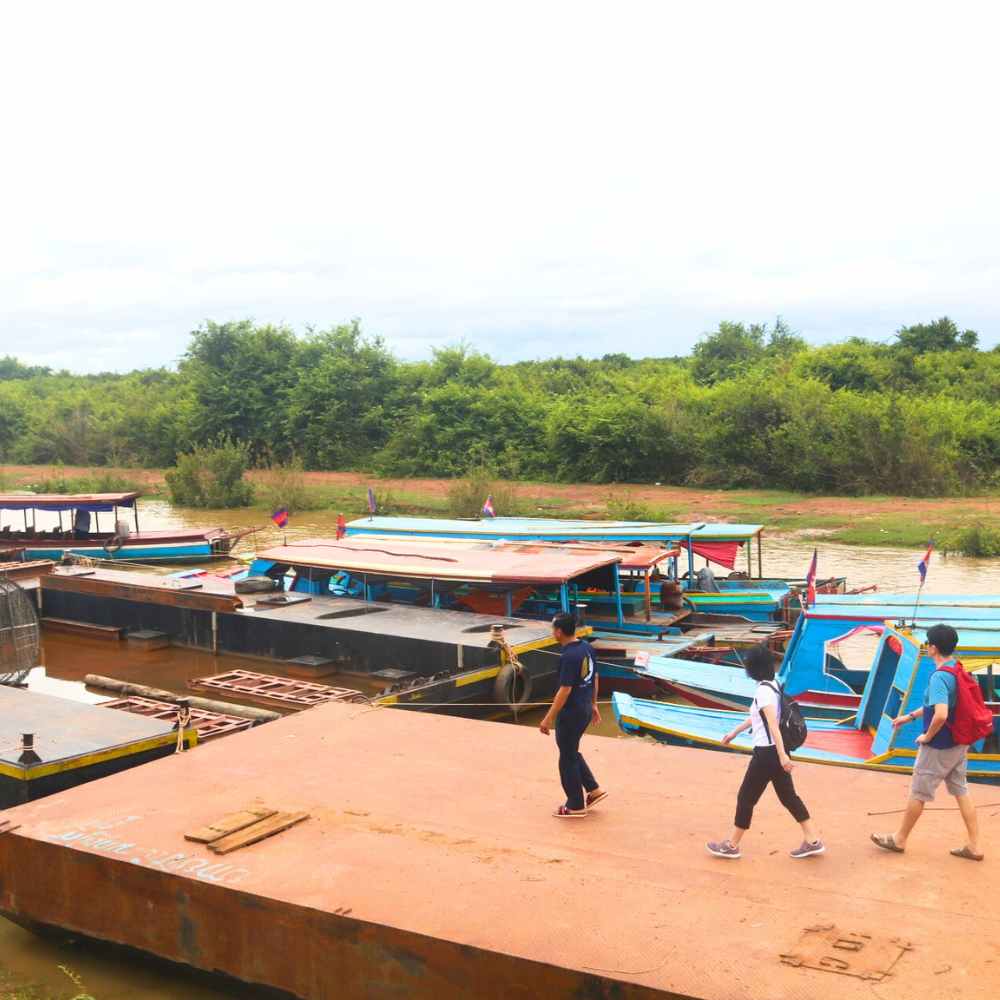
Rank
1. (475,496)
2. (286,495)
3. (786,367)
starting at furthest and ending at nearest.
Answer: (786,367) → (286,495) → (475,496)

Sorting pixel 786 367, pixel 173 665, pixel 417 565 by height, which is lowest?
pixel 173 665

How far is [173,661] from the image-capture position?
15.7 metres

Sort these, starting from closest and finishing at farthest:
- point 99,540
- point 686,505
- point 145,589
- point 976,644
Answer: point 976,644 → point 145,589 → point 99,540 → point 686,505

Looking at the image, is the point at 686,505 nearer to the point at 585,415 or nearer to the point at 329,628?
the point at 585,415

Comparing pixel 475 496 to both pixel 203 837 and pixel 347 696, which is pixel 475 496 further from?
pixel 203 837

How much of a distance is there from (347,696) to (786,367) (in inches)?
1472

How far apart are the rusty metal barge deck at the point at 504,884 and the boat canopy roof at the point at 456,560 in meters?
5.93

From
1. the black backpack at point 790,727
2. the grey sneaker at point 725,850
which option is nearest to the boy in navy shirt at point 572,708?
the grey sneaker at point 725,850

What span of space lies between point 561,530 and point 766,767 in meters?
11.4

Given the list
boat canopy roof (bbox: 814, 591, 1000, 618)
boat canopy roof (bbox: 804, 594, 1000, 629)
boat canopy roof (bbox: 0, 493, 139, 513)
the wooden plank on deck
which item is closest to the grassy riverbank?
boat canopy roof (bbox: 0, 493, 139, 513)

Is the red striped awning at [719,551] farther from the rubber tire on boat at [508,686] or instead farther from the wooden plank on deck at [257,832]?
the wooden plank on deck at [257,832]

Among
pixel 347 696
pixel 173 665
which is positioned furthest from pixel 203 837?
Result: pixel 173 665

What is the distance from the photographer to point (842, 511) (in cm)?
3175

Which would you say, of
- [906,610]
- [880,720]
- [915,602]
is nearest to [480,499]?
[915,602]
